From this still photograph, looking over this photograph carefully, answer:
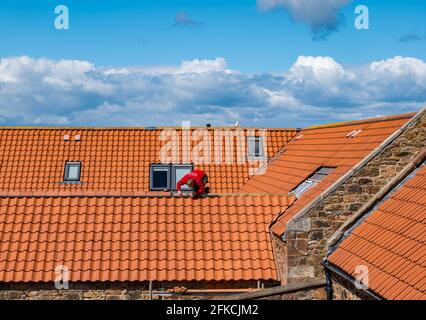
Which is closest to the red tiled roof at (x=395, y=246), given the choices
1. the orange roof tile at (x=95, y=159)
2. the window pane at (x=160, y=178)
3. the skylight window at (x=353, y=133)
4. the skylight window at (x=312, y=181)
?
the skylight window at (x=312, y=181)

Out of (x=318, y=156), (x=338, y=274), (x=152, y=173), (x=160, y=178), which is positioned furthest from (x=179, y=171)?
(x=338, y=274)

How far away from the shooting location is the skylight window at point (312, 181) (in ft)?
48.8

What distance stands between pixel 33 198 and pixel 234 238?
490cm

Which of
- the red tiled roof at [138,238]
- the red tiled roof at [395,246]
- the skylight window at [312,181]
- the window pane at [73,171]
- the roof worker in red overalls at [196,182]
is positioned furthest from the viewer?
the window pane at [73,171]

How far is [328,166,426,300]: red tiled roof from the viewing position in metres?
8.76

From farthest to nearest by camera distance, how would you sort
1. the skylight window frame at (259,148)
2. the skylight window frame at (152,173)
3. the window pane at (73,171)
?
the skylight window frame at (259,148)
the window pane at (73,171)
the skylight window frame at (152,173)

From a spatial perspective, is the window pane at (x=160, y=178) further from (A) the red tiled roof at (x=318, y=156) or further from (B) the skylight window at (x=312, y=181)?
(B) the skylight window at (x=312, y=181)

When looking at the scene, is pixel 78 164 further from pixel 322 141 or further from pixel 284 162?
pixel 322 141

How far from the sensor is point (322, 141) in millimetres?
Answer: 19531

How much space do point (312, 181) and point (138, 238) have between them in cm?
504

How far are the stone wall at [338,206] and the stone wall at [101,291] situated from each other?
1.92m

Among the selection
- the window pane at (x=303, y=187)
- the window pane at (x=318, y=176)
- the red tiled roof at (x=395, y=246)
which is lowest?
the red tiled roof at (x=395, y=246)

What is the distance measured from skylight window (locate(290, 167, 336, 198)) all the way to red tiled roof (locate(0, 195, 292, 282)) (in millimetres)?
855
